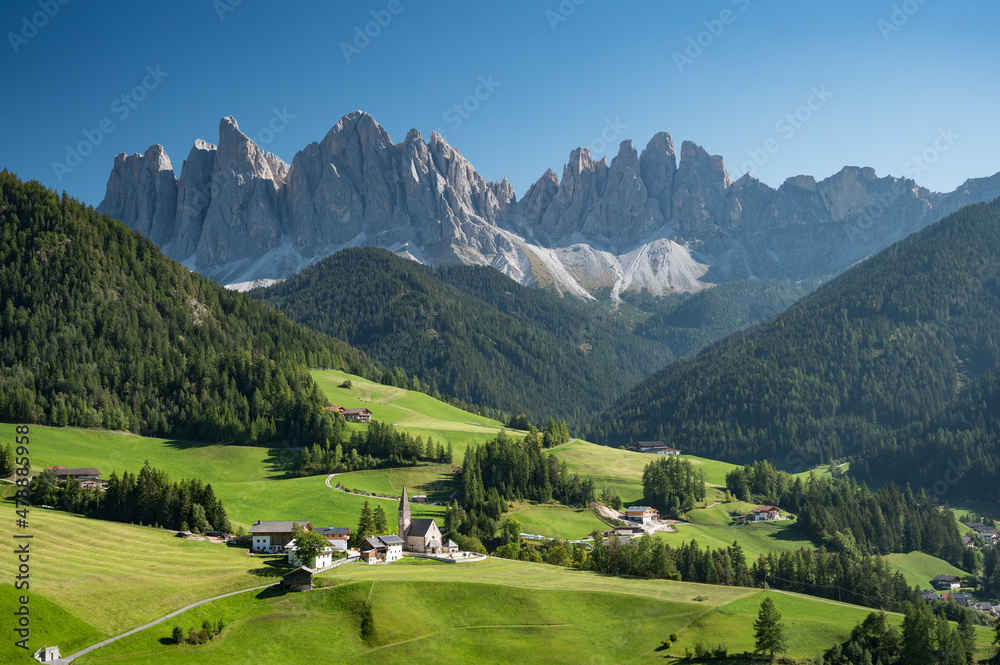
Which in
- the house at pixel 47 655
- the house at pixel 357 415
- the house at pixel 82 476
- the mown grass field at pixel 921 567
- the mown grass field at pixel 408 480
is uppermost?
the house at pixel 357 415

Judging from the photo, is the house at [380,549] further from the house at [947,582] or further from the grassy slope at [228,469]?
the house at [947,582]

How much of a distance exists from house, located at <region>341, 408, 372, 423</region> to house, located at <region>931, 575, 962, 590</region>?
368ft

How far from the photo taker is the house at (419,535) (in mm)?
102250

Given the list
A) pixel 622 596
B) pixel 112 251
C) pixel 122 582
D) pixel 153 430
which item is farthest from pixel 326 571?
pixel 112 251

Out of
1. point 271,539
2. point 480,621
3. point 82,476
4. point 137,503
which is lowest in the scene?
point 480,621

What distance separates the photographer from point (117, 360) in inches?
6462

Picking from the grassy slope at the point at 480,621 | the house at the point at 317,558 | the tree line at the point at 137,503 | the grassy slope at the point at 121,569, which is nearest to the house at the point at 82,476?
the tree line at the point at 137,503

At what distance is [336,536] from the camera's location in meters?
101

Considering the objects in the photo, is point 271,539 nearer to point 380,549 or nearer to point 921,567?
point 380,549

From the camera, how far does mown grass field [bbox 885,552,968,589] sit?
5269 inches

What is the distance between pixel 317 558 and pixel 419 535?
67.5 feet

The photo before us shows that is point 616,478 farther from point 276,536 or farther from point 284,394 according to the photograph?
point 276,536

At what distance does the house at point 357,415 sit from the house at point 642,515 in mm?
65468

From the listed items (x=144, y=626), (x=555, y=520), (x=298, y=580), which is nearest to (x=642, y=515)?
(x=555, y=520)
